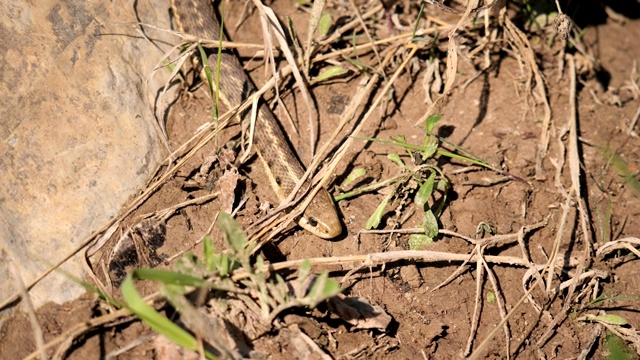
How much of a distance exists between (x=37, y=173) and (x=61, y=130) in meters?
0.25

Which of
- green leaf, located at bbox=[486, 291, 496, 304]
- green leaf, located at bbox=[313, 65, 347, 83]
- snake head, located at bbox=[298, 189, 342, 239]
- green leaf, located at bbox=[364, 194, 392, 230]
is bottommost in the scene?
green leaf, located at bbox=[486, 291, 496, 304]

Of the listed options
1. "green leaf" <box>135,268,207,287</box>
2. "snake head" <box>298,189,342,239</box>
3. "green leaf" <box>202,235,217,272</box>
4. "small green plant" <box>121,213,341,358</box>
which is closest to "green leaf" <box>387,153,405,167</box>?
"snake head" <box>298,189,342,239</box>

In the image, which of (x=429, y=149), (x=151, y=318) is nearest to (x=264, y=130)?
(x=429, y=149)

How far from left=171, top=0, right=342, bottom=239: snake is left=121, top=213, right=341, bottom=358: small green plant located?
51 cm

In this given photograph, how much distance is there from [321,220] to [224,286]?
30.5 inches

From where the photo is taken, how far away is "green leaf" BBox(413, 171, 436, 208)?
9.71ft

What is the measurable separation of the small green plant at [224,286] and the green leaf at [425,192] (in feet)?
2.33

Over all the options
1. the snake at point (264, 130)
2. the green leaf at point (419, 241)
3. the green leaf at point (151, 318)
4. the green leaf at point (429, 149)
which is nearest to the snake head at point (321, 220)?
the snake at point (264, 130)

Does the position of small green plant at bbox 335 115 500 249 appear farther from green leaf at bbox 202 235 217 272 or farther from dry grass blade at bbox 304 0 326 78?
green leaf at bbox 202 235 217 272

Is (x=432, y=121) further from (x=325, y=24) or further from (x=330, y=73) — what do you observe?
(x=325, y=24)

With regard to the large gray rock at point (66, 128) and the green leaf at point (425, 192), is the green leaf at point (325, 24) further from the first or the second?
the green leaf at point (425, 192)

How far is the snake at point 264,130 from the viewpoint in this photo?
10.1 feet

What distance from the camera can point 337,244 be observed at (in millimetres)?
3133

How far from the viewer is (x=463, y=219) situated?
3.27 m
